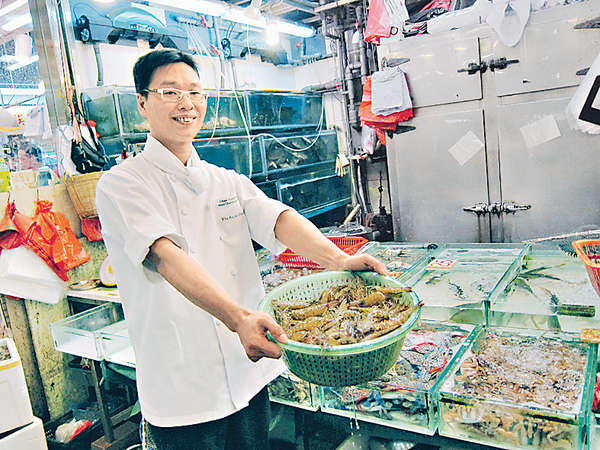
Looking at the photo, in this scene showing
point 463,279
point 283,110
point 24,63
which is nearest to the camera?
point 463,279

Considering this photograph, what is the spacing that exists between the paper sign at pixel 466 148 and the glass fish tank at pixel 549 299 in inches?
71.8

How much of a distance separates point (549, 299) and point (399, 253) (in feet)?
3.76

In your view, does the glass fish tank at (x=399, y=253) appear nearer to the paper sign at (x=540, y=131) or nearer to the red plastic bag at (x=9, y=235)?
the paper sign at (x=540, y=131)

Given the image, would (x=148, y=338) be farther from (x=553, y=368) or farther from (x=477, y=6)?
(x=477, y=6)

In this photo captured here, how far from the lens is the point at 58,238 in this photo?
3686 mm

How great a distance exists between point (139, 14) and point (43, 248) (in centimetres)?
297

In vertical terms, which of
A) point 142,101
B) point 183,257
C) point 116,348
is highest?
point 142,101

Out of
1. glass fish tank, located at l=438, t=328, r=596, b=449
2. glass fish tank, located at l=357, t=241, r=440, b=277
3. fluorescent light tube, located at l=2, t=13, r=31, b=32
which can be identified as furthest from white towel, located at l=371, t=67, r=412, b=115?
fluorescent light tube, located at l=2, t=13, r=31, b=32

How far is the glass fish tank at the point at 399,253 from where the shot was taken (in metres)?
2.73

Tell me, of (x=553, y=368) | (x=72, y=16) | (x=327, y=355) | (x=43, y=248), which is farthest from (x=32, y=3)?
(x=553, y=368)

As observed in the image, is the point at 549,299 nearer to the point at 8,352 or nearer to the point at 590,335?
the point at 590,335

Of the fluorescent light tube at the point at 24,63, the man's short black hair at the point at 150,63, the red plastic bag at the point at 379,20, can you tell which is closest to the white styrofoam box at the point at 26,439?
the man's short black hair at the point at 150,63

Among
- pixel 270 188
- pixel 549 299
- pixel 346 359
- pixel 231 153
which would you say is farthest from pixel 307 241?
pixel 270 188

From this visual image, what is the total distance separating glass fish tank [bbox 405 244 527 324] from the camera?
79.6 inches
